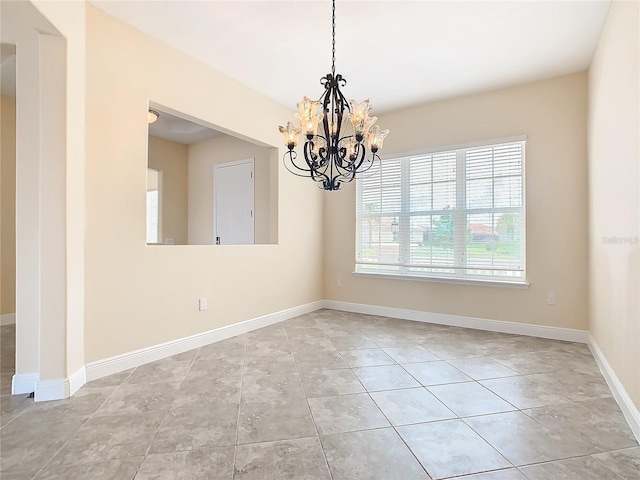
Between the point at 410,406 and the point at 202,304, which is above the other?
the point at 202,304

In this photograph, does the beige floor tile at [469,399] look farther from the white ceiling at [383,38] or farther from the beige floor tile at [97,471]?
the white ceiling at [383,38]

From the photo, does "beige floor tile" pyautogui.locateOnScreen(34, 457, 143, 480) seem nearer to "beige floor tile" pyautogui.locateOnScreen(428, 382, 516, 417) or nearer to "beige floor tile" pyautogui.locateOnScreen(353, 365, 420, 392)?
"beige floor tile" pyautogui.locateOnScreen(353, 365, 420, 392)

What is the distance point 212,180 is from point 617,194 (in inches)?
198

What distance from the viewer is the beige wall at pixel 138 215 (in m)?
2.44

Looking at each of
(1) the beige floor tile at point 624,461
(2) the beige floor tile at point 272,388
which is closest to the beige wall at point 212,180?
(2) the beige floor tile at point 272,388

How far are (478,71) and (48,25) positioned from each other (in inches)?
144

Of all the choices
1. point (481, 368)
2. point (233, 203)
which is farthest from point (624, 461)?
point (233, 203)

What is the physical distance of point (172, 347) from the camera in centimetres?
296

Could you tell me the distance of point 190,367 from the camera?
2.66m

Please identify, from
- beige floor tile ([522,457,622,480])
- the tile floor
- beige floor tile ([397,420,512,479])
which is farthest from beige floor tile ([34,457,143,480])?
beige floor tile ([522,457,622,480])

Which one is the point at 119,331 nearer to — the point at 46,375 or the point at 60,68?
the point at 46,375

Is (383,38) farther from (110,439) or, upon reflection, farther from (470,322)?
(110,439)

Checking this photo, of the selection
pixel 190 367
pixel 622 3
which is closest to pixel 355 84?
pixel 622 3

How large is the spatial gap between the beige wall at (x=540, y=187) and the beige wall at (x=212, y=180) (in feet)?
7.54
